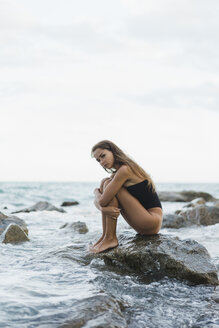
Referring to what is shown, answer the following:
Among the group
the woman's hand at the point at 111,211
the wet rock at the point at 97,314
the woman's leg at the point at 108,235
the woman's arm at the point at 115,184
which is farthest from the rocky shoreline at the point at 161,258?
the wet rock at the point at 97,314

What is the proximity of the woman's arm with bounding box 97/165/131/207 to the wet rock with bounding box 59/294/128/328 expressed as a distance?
1807mm

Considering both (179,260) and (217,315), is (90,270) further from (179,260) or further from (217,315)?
(217,315)

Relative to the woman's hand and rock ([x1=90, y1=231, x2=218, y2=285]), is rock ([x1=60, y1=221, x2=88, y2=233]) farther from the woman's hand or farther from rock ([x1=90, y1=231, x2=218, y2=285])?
the woman's hand

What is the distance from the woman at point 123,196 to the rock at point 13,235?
2.50 meters

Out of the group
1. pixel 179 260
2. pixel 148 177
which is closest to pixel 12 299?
pixel 179 260

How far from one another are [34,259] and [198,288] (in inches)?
106

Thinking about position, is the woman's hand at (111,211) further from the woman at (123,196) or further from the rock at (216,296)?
the rock at (216,296)

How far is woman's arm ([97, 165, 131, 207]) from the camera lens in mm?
5605

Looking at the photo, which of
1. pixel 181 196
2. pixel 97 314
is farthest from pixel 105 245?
pixel 181 196

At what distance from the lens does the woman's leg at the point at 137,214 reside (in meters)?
5.62

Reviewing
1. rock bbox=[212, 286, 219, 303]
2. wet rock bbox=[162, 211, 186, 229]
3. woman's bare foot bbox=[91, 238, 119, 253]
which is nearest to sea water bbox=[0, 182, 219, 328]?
rock bbox=[212, 286, 219, 303]

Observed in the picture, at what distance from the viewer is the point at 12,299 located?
3961mm

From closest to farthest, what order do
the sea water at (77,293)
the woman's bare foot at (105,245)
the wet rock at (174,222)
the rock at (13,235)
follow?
1. the sea water at (77,293)
2. the woman's bare foot at (105,245)
3. the rock at (13,235)
4. the wet rock at (174,222)

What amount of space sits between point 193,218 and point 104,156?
7186mm
